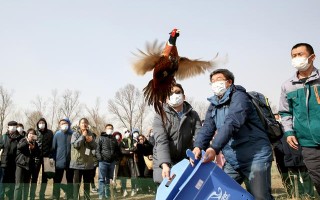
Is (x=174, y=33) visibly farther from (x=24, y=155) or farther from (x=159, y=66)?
(x=24, y=155)

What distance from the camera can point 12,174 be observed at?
27.0ft

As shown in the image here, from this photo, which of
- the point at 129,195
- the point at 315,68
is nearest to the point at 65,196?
the point at 129,195

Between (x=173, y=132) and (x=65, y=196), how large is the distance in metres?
3.81

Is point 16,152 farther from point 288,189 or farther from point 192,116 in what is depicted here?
point 288,189

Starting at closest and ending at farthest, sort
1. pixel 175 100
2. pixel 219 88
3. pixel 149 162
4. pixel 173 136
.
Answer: pixel 219 88, pixel 173 136, pixel 175 100, pixel 149 162

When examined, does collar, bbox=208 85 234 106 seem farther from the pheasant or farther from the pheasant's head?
the pheasant's head

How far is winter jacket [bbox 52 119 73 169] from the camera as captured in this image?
878 centimetres

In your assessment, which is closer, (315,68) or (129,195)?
(315,68)

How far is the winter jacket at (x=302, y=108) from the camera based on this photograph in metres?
3.84

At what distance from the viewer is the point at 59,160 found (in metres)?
8.79

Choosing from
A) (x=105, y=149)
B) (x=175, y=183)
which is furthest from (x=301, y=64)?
(x=105, y=149)

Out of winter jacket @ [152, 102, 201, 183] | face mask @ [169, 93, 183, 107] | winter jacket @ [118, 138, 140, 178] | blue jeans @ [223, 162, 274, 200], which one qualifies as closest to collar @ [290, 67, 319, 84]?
blue jeans @ [223, 162, 274, 200]

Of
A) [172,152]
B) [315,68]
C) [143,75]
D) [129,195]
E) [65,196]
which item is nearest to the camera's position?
[315,68]

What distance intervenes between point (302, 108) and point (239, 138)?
0.89 m
